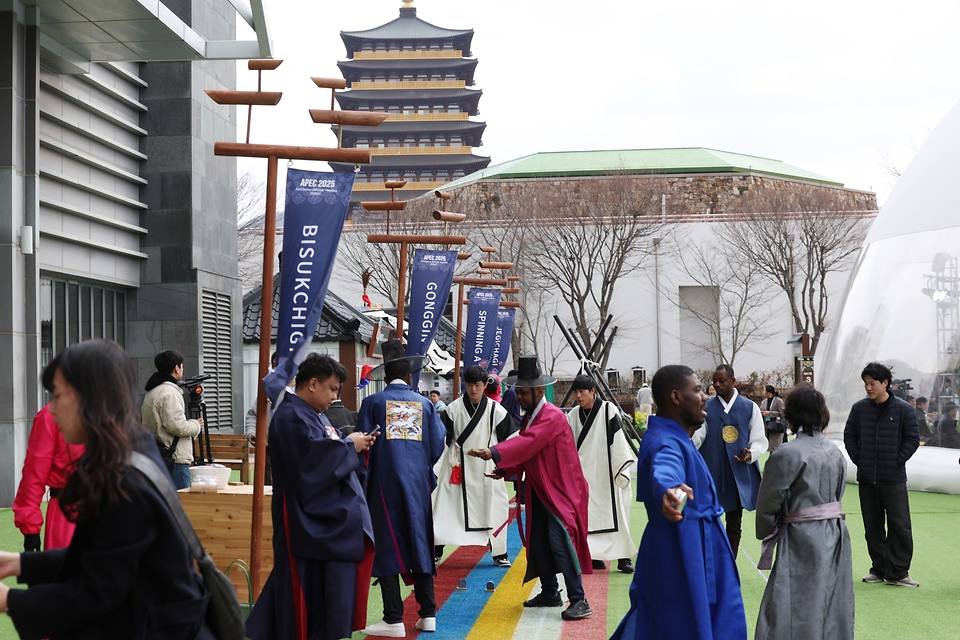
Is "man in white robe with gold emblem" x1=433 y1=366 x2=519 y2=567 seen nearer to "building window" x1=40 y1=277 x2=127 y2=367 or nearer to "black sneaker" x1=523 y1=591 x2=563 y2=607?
"black sneaker" x1=523 y1=591 x2=563 y2=607

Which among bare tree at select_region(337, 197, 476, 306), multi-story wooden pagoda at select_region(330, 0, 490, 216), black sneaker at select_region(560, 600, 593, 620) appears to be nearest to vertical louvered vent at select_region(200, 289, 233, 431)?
black sneaker at select_region(560, 600, 593, 620)

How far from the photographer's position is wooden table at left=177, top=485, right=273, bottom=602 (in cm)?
683

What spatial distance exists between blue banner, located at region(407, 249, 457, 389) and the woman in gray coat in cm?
722

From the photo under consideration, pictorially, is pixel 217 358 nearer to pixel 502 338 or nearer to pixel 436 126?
pixel 502 338

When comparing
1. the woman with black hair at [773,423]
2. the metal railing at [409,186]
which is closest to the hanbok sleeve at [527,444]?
the woman with black hair at [773,423]

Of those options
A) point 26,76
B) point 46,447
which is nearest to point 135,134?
point 26,76

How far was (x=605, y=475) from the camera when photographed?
898 centimetres

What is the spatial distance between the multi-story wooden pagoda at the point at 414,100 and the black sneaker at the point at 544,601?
181 feet

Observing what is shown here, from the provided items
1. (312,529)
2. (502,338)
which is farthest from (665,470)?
(502,338)

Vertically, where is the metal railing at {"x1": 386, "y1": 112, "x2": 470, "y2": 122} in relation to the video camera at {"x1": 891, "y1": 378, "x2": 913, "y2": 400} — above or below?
above

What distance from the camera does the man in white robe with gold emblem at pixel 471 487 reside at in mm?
8820

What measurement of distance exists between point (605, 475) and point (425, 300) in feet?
13.7

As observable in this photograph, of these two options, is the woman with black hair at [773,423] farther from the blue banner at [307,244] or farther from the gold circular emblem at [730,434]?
the blue banner at [307,244]

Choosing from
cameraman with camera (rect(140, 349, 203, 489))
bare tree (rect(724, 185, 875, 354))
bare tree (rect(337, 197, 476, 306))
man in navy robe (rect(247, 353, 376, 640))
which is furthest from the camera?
bare tree (rect(724, 185, 875, 354))
